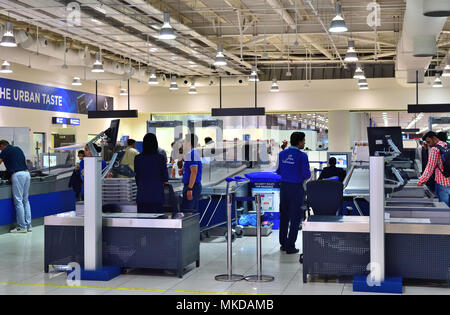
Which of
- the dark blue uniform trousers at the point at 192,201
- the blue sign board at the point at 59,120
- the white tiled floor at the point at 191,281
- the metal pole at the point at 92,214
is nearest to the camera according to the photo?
the white tiled floor at the point at 191,281

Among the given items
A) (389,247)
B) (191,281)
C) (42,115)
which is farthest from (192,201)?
(42,115)

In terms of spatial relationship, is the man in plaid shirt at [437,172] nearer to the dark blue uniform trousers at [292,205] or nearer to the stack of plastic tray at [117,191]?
the dark blue uniform trousers at [292,205]

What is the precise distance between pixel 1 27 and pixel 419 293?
9.85 metres

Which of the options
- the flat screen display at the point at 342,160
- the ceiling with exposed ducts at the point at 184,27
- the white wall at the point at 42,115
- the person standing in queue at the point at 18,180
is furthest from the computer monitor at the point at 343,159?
the white wall at the point at 42,115

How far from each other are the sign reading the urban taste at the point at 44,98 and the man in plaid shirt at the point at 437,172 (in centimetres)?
1093

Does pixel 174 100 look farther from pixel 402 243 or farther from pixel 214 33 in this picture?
pixel 402 243

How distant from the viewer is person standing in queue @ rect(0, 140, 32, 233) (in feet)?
32.2

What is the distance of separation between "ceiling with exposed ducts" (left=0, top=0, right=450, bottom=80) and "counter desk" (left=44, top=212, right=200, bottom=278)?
5406mm

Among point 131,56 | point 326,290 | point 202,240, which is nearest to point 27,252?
point 202,240

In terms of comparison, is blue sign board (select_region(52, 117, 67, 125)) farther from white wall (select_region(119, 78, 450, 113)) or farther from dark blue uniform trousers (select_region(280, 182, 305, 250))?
dark blue uniform trousers (select_region(280, 182, 305, 250))

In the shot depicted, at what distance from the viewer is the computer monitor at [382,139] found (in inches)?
290

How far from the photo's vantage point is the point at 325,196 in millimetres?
6715

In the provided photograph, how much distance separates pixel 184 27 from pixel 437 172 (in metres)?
7.00

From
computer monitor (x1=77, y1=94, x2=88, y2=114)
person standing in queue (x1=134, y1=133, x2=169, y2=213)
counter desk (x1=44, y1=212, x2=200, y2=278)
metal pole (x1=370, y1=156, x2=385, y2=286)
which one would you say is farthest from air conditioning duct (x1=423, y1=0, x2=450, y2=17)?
computer monitor (x1=77, y1=94, x2=88, y2=114)
